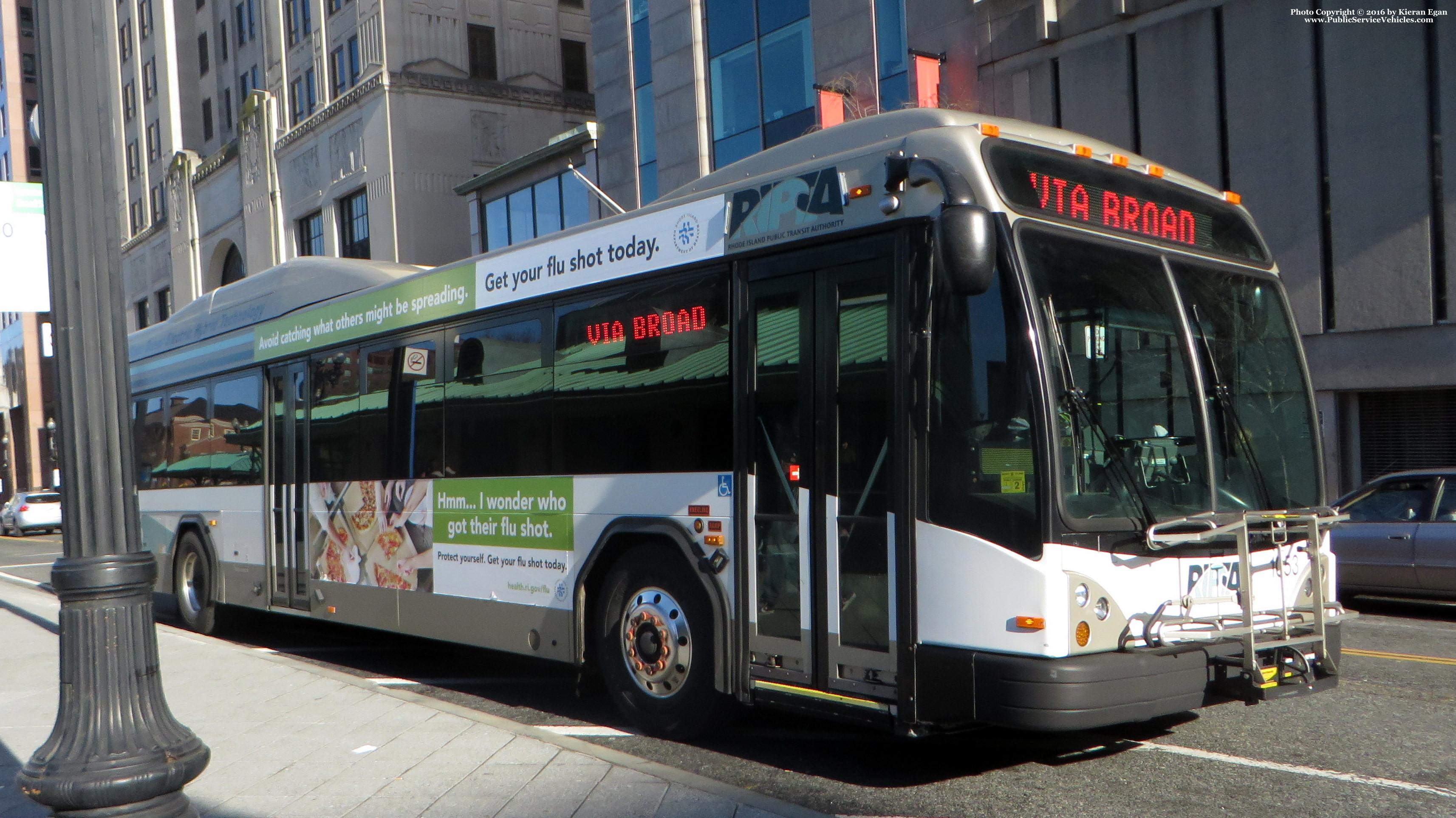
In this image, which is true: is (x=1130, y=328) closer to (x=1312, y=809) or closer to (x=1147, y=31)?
(x=1312, y=809)

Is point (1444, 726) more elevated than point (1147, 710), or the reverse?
point (1147, 710)

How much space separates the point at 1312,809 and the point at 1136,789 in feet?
2.41

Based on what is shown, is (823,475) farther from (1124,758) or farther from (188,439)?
(188,439)

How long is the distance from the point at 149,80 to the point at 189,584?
50.1 meters

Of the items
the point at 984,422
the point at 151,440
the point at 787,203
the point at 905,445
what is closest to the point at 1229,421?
the point at 984,422

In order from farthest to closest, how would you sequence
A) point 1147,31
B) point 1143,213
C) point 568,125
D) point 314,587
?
point 568,125
point 1147,31
point 314,587
point 1143,213

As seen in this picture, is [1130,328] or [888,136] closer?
[1130,328]

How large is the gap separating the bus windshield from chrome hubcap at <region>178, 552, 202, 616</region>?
407 inches

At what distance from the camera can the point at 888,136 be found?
6.12 metres

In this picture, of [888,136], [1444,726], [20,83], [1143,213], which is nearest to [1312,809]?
[1444,726]

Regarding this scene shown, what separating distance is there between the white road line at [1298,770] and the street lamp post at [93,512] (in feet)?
15.4

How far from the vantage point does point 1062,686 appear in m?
5.04

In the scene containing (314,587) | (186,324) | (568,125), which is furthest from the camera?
(568,125)

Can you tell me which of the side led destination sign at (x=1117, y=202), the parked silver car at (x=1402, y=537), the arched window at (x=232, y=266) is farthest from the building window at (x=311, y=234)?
the side led destination sign at (x=1117, y=202)
